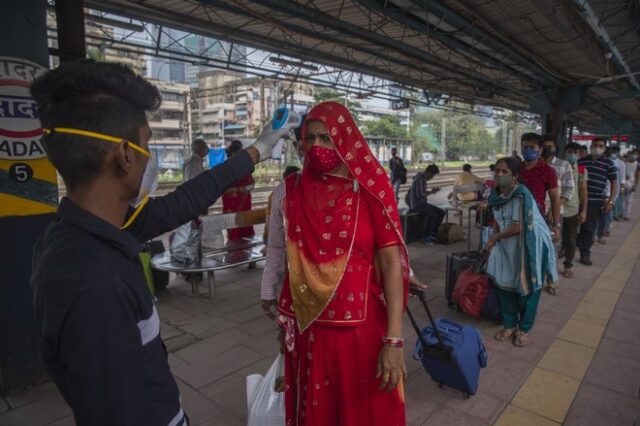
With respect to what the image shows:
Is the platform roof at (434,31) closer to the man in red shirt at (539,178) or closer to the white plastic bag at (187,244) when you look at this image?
the man in red shirt at (539,178)

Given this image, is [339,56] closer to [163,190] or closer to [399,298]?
[399,298]

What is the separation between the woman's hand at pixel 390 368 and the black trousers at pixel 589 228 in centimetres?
553

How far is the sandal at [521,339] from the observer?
138 inches

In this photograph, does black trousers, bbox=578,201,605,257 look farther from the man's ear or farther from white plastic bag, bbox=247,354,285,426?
the man's ear

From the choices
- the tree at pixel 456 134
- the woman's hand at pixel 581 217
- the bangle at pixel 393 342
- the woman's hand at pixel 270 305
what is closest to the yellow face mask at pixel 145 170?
the woman's hand at pixel 270 305

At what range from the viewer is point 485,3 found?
219 inches

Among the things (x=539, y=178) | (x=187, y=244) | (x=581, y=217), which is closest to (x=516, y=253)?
(x=539, y=178)

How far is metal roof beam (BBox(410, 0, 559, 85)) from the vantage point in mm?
5571

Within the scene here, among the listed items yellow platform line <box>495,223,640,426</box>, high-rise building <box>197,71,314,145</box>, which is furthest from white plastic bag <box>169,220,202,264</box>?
high-rise building <box>197,71,314,145</box>

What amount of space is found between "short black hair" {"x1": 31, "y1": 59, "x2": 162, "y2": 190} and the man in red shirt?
4044mm

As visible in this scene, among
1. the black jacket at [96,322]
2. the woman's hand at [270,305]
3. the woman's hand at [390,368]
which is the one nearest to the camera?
the black jacket at [96,322]

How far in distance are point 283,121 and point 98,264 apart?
3.75 ft

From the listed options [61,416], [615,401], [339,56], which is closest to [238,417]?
[61,416]

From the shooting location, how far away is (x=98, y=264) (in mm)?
851
